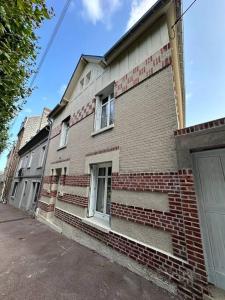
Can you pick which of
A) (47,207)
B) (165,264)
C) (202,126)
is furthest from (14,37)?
(47,207)

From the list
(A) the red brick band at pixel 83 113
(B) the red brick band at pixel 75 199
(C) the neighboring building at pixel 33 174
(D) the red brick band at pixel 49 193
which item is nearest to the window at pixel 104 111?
(A) the red brick band at pixel 83 113

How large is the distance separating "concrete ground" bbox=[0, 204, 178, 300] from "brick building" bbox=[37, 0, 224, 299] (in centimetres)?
31

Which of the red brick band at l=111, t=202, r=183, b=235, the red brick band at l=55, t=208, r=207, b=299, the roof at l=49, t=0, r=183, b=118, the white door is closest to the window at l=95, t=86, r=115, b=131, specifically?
the roof at l=49, t=0, r=183, b=118

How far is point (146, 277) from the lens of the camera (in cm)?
321

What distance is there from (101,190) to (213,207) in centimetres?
338

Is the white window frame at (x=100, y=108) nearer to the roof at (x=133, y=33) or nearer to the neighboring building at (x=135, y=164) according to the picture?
the neighboring building at (x=135, y=164)

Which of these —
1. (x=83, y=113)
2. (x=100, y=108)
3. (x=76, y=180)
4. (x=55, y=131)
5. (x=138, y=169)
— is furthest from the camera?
(x=55, y=131)

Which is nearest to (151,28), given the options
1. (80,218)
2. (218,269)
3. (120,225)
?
(120,225)

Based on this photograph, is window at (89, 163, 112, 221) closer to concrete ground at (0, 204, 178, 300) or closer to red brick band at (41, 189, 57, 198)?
concrete ground at (0, 204, 178, 300)

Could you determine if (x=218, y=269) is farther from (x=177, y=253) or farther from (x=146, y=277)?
(x=146, y=277)

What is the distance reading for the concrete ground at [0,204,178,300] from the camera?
2752 millimetres

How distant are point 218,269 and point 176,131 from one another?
2497 millimetres

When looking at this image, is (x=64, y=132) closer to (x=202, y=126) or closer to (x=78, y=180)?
(x=78, y=180)

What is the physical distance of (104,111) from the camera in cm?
617
